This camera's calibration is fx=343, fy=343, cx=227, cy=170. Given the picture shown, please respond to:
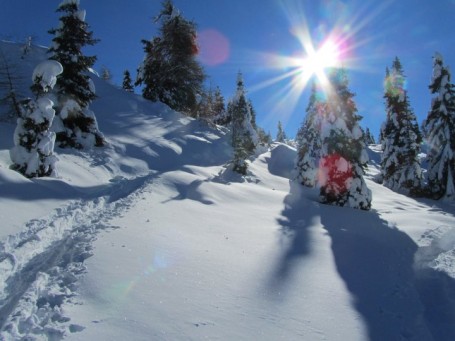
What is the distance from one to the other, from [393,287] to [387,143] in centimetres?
2829

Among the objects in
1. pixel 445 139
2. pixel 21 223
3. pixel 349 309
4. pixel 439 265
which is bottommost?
pixel 21 223

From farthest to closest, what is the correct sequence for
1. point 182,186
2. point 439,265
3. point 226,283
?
point 182,186 → point 439,265 → point 226,283

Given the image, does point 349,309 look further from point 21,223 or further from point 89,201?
point 89,201

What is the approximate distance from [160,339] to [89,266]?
8.25 ft

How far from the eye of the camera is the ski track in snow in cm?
459

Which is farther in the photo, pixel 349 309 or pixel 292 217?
pixel 292 217

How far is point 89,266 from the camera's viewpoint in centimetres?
641

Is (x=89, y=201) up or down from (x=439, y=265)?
down

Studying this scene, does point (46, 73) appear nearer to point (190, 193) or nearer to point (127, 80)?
point (190, 193)

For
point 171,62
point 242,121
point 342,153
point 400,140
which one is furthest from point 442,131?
point 171,62

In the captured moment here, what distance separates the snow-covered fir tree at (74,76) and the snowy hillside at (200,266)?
3470mm

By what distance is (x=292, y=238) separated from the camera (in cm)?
1138

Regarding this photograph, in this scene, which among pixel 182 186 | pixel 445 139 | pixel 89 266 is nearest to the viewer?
pixel 89 266

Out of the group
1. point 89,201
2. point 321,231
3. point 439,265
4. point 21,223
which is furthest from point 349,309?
point 89,201
